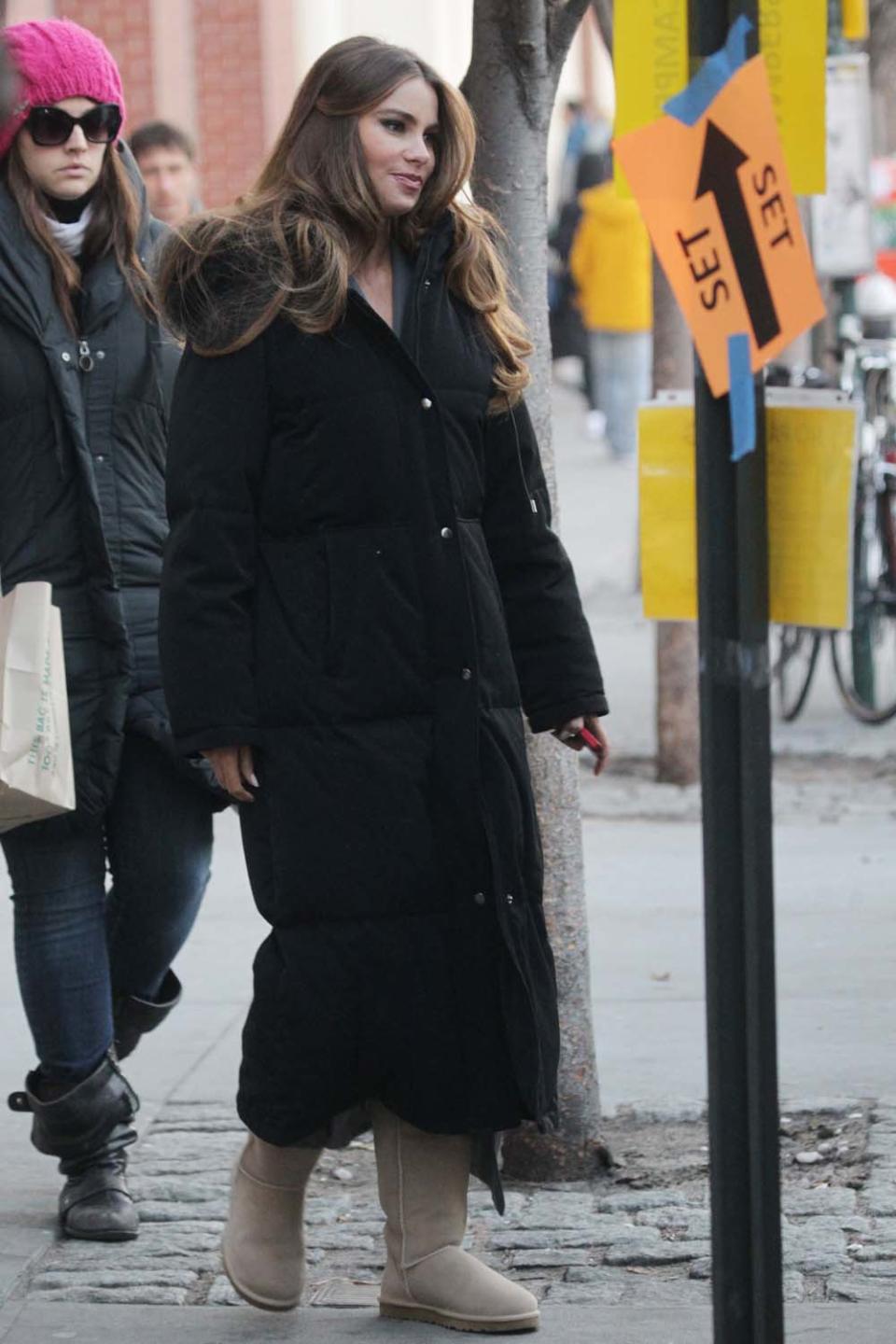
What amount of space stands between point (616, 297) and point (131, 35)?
8836 millimetres

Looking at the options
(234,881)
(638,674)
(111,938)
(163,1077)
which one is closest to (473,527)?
(111,938)

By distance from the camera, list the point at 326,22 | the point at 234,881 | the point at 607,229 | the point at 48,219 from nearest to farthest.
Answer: the point at 48,219, the point at 234,881, the point at 607,229, the point at 326,22

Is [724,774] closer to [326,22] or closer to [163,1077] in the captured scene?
[163,1077]

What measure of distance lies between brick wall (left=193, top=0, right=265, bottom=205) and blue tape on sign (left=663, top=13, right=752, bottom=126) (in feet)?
68.3

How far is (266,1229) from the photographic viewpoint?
3736 millimetres

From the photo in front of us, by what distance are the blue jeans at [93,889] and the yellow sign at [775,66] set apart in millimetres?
1333

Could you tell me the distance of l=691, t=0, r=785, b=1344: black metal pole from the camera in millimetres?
2682

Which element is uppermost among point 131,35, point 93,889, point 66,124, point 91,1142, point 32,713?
point 131,35

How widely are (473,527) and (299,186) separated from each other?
22.3 inches

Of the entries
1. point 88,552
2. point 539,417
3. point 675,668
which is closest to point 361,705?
point 88,552

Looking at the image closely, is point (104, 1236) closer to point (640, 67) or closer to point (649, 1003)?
point (649, 1003)

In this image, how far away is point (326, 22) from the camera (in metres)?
23.7

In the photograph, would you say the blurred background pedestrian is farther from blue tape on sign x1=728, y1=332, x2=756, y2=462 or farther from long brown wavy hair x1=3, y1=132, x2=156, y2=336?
blue tape on sign x1=728, y1=332, x2=756, y2=462

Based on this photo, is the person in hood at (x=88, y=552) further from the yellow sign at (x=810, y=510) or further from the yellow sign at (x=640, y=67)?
the yellow sign at (x=810, y=510)
